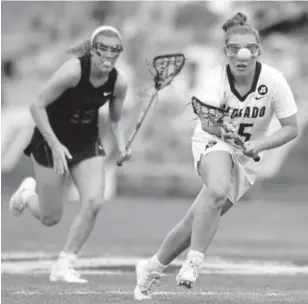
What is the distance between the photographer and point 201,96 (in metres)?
6.61

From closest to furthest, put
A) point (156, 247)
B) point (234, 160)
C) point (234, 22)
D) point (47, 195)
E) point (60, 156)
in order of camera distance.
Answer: point (234, 160) → point (234, 22) → point (60, 156) → point (47, 195) → point (156, 247)

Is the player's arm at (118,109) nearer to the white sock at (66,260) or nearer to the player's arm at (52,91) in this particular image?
the player's arm at (52,91)

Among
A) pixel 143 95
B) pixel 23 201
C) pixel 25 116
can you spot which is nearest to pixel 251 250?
pixel 23 201

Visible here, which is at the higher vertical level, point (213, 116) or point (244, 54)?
point (244, 54)

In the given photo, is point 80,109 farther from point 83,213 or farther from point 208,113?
point 208,113

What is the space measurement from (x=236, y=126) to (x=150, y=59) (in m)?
16.3

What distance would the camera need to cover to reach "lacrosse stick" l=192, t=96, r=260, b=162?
6.42 meters

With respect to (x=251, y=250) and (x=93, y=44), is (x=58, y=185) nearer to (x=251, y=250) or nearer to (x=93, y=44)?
(x=93, y=44)

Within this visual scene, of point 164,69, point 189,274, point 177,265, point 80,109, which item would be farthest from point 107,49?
point 177,265

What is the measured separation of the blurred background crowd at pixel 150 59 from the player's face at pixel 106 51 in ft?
37.5

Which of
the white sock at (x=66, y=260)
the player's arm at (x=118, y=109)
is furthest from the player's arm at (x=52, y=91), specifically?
the white sock at (x=66, y=260)

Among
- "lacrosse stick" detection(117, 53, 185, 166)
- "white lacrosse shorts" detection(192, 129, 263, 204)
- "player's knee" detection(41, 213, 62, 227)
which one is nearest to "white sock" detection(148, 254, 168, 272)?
"white lacrosse shorts" detection(192, 129, 263, 204)

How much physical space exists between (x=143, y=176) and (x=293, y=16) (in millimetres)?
6015

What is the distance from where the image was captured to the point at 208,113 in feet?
21.2
